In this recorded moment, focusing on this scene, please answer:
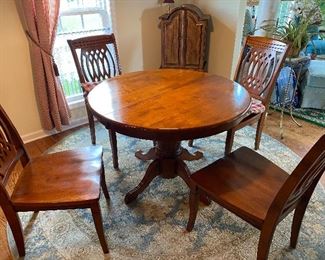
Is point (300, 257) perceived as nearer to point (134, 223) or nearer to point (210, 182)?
point (210, 182)

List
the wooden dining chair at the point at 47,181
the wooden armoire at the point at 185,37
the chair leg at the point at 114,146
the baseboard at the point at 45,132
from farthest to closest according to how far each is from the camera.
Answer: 1. the wooden armoire at the point at 185,37
2. the baseboard at the point at 45,132
3. the chair leg at the point at 114,146
4. the wooden dining chair at the point at 47,181

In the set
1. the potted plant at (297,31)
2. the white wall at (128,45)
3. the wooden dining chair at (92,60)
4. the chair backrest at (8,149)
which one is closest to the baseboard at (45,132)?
the white wall at (128,45)

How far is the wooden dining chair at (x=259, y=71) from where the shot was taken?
2.16 meters

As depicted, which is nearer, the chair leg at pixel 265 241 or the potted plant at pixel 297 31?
the chair leg at pixel 265 241

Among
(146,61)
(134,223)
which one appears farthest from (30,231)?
(146,61)

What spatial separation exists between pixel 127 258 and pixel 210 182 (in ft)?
2.10

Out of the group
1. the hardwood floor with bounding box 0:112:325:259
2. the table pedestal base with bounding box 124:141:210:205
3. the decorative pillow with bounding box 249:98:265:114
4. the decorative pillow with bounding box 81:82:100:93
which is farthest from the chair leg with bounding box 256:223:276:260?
the decorative pillow with bounding box 81:82:100:93

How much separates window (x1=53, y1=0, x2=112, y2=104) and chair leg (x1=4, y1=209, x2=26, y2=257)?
1.69 metres

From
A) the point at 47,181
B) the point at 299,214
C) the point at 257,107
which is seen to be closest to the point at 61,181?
the point at 47,181

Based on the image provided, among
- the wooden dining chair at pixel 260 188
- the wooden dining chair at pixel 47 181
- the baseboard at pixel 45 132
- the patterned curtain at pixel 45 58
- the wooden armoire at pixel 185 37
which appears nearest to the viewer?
the wooden dining chair at pixel 260 188

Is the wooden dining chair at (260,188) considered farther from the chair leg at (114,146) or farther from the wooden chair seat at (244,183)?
the chair leg at (114,146)

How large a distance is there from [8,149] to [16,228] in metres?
0.43

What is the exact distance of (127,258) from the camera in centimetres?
154

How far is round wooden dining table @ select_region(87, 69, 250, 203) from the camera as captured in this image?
1387 millimetres
